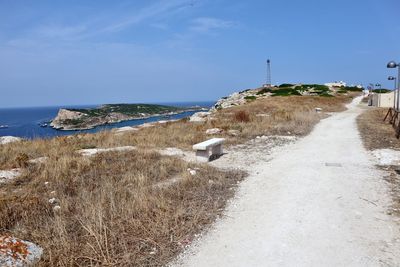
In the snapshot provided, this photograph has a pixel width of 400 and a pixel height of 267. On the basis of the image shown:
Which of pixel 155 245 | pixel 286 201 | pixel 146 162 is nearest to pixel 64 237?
pixel 155 245

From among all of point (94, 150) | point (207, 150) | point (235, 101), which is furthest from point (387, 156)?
point (235, 101)

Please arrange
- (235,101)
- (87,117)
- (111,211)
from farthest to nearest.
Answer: (87,117) → (235,101) → (111,211)

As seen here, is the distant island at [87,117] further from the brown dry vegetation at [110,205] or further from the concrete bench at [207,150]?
the brown dry vegetation at [110,205]

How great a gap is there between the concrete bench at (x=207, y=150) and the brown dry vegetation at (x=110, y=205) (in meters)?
1.06

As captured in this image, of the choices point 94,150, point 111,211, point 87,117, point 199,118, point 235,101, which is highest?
point 235,101

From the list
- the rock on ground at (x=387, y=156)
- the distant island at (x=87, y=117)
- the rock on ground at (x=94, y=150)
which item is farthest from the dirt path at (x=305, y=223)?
the distant island at (x=87, y=117)

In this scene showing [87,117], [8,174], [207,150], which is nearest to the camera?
[8,174]

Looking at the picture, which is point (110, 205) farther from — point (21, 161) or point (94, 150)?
point (94, 150)

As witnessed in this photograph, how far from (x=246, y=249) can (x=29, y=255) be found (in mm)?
2790

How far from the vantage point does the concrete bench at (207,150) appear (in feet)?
33.2

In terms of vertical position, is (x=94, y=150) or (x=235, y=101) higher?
(x=235, y=101)

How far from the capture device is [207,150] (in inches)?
402

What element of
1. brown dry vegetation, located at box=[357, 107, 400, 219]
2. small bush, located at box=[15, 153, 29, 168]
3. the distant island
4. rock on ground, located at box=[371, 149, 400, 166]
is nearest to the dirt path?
brown dry vegetation, located at box=[357, 107, 400, 219]

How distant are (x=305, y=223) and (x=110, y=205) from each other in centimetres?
336
